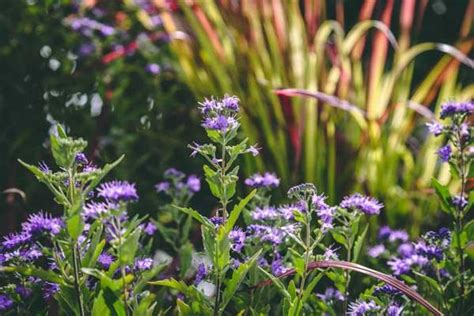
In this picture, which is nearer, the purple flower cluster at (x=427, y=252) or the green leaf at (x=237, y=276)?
the green leaf at (x=237, y=276)

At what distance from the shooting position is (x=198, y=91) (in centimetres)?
270

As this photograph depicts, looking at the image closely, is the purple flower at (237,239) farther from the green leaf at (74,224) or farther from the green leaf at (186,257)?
the green leaf at (74,224)

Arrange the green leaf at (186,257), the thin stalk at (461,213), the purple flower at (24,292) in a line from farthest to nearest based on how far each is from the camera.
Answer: the green leaf at (186,257), the thin stalk at (461,213), the purple flower at (24,292)

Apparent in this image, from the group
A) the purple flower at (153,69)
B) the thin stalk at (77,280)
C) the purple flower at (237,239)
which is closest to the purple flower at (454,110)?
the purple flower at (237,239)

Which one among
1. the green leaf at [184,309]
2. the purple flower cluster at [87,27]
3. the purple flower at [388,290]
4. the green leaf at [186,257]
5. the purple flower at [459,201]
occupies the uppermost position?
the purple flower cluster at [87,27]

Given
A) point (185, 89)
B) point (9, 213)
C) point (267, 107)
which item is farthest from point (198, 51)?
point (9, 213)

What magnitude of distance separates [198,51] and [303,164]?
66 cm

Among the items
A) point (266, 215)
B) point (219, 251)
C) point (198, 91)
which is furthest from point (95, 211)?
point (198, 91)

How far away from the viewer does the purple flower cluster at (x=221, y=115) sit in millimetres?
1206

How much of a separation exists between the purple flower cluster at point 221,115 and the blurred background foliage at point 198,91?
0.81 metres

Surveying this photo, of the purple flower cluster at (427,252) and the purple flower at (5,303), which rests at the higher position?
the purple flower cluster at (427,252)

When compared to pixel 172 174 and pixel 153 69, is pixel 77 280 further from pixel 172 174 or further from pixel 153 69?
pixel 153 69

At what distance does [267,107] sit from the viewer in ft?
8.54

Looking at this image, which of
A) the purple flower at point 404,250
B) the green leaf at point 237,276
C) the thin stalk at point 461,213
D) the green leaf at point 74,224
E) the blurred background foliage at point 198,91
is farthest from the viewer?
the blurred background foliage at point 198,91
